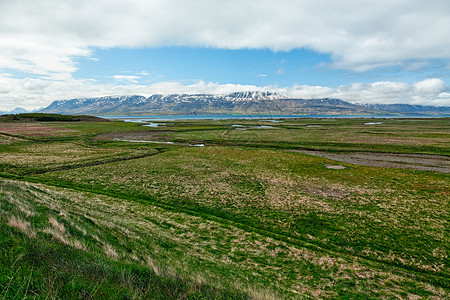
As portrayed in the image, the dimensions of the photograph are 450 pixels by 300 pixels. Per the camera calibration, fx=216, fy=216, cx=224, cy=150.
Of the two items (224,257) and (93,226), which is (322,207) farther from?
(93,226)

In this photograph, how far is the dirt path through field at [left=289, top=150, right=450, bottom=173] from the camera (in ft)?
140

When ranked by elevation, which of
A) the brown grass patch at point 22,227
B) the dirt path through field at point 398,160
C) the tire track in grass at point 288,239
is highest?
the brown grass patch at point 22,227

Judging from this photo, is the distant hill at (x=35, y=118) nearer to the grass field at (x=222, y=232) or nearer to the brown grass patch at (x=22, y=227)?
the grass field at (x=222, y=232)

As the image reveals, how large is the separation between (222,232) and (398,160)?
49.2m

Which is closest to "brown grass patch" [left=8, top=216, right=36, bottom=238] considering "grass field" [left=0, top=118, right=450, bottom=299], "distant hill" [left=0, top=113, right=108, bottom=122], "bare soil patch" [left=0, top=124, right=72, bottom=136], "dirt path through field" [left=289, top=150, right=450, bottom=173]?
"grass field" [left=0, top=118, right=450, bottom=299]

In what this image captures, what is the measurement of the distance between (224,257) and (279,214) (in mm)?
9056

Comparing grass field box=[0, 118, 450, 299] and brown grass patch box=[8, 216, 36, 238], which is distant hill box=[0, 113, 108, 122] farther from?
brown grass patch box=[8, 216, 36, 238]

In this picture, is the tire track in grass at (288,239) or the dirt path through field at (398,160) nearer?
the tire track in grass at (288,239)

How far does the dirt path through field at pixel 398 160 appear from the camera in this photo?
42.7 m

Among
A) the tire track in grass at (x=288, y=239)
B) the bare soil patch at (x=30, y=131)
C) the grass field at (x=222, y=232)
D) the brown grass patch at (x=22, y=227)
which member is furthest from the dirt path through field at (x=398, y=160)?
the bare soil patch at (x=30, y=131)

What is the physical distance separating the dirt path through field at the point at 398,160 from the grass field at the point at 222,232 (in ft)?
20.2

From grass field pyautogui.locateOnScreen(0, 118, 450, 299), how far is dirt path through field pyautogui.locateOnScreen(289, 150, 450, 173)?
6.17m

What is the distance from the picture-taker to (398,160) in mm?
48344

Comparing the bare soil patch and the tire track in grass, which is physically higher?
the bare soil patch
